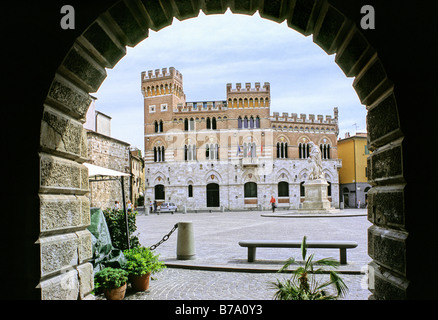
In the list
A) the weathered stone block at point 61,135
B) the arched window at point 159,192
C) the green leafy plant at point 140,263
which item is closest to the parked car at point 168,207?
the arched window at point 159,192

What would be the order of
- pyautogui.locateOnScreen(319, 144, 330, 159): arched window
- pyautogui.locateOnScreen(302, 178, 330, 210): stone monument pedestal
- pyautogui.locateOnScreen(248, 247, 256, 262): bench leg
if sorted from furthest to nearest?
1. pyautogui.locateOnScreen(319, 144, 330, 159): arched window
2. pyautogui.locateOnScreen(302, 178, 330, 210): stone monument pedestal
3. pyautogui.locateOnScreen(248, 247, 256, 262): bench leg

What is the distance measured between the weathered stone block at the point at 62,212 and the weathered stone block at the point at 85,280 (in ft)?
1.43

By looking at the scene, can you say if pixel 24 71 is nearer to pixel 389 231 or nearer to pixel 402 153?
pixel 402 153

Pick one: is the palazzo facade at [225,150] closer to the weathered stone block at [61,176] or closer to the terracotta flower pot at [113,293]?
the terracotta flower pot at [113,293]

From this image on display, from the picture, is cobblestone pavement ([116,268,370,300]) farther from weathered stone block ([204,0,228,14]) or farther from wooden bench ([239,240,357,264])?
weathered stone block ([204,0,228,14])

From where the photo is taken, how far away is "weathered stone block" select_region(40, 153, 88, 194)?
10.4ft

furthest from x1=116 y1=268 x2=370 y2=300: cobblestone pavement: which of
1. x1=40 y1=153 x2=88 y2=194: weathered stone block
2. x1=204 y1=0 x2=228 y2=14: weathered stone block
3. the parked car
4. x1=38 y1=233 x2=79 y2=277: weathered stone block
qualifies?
the parked car

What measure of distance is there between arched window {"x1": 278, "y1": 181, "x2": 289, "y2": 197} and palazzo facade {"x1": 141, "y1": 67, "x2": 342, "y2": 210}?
0.10 m

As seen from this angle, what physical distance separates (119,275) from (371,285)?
333cm

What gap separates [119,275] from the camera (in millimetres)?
5184

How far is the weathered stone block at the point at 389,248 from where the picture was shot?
2918mm

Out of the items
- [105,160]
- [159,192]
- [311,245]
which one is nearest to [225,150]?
[159,192]

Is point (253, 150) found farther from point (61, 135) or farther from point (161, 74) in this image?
point (61, 135)

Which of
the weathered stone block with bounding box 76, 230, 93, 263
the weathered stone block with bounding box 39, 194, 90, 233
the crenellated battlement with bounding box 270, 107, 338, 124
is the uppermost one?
the crenellated battlement with bounding box 270, 107, 338, 124
